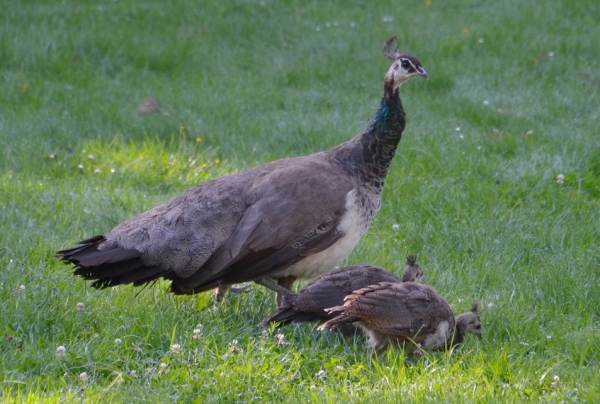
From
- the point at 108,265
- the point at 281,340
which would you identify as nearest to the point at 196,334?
the point at 281,340

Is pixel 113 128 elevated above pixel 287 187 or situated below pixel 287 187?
below

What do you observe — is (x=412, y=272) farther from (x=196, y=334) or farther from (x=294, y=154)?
(x=294, y=154)

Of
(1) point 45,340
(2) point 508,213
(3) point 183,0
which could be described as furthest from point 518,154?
(3) point 183,0

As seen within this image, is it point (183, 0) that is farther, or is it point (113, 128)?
point (183, 0)

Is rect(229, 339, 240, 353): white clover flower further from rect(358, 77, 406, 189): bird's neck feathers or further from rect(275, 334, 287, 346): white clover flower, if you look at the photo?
rect(358, 77, 406, 189): bird's neck feathers

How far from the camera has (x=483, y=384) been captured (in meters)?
3.95

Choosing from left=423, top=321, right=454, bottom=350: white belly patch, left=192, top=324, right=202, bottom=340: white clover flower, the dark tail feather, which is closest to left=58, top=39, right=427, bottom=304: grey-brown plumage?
the dark tail feather

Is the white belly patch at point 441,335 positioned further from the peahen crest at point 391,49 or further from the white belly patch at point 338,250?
the peahen crest at point 391,49

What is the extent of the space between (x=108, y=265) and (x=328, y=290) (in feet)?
3.92

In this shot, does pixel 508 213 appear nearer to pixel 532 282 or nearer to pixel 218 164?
pixel 532 282

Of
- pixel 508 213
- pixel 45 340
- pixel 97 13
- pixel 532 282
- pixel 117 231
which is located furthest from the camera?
pixel 97 13

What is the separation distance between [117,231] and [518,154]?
394cm

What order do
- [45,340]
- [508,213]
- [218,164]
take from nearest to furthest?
[45,340] < [508,213] < [218,164]

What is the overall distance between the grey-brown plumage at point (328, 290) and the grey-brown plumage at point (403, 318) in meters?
0.16
